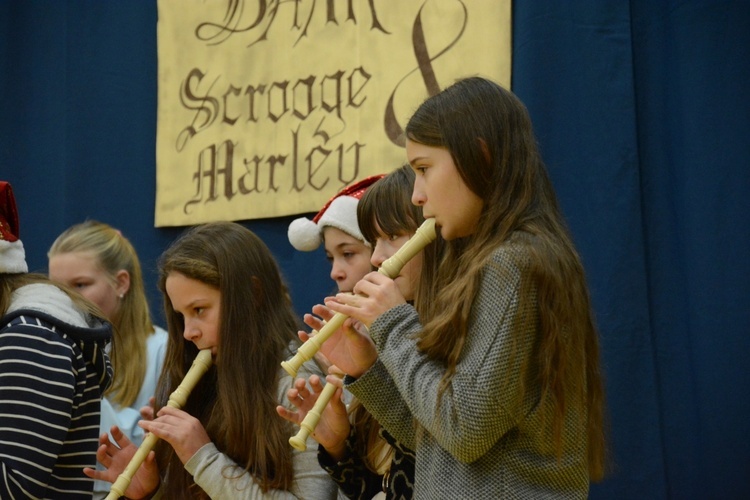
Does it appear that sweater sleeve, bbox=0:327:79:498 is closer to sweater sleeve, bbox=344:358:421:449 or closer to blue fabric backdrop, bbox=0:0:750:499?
sweater sleeve, bbox=344:358:421:449

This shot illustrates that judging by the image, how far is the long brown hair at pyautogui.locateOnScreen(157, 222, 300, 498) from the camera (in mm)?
1898

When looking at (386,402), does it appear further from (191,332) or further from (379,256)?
(191,332)

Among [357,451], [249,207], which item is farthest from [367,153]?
[357,451]

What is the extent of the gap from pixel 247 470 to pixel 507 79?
136 centimetres

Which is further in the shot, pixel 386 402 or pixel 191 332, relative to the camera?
pixel 191 332

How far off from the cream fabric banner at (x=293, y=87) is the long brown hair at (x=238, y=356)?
95 centimetres

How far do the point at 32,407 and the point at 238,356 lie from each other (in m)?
0.41

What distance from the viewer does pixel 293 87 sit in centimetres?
319

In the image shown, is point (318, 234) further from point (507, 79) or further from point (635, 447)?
point (635, 447)

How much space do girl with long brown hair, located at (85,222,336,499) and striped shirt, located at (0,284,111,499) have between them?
0.22 ft

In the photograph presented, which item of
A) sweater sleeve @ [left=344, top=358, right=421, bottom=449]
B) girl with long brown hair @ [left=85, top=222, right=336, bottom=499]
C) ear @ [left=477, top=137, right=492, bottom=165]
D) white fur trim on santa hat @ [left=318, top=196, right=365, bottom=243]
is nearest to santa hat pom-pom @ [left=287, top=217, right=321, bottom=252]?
white fur trim on santa hat @ [left=318, top=196, right=365, bottom=243]

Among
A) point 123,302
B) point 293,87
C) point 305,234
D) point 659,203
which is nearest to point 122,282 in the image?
point 123,302

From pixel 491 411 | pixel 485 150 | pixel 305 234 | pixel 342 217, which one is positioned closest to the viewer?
pixel 491 411

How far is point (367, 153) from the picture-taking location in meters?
2.99
